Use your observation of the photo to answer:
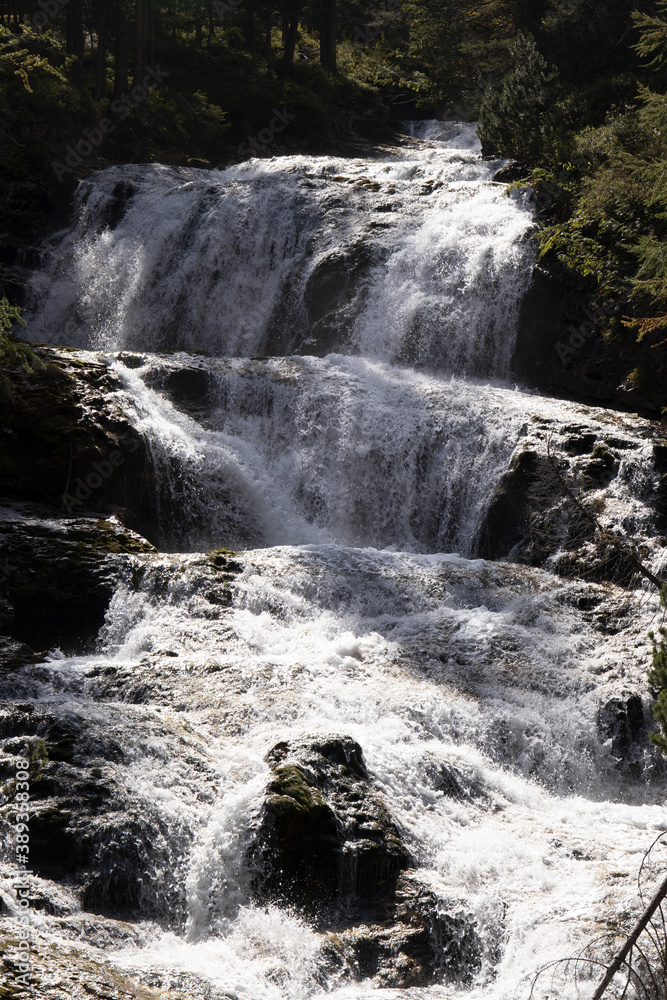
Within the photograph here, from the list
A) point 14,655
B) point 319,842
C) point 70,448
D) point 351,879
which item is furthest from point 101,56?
point 351,879

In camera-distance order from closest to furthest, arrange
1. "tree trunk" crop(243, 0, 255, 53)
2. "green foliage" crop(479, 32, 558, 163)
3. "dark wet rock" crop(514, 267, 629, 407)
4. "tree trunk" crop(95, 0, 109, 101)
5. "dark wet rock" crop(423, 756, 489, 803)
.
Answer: "dark wet rock" crop(423, 756, 489, 803) < "dark wet rock" crop(514, 267, 629, 407) < "green foliage" crop(479, 32, 558, 163) < "tree trunk" crop(95, 0, 109, 101) < "tree trunk" crop(243, 0, 255, 53)

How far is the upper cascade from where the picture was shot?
16.6 metres

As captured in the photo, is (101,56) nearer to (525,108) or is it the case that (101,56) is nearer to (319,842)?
(525,108)

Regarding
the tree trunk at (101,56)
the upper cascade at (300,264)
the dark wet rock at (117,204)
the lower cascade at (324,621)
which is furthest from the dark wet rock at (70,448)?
the tree trunk at (101,56)

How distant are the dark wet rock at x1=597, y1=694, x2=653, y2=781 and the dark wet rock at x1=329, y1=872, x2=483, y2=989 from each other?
3065 mm

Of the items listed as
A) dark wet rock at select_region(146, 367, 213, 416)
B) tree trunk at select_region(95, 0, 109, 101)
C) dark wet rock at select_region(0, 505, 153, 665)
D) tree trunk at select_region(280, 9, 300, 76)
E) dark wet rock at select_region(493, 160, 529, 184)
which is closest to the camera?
dark wet rock at select_region(0, 505, 153, 665)

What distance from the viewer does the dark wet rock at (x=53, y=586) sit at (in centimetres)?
1023

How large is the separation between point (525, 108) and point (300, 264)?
662 centimetres

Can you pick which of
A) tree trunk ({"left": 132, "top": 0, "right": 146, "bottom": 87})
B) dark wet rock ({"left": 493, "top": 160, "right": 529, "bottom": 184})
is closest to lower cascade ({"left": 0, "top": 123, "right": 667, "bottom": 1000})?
dark wet rock ({"left": 493, "top": 160, "right": 529, "bottom": 184})

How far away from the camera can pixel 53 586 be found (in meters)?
10.4

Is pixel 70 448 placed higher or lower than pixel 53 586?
higher

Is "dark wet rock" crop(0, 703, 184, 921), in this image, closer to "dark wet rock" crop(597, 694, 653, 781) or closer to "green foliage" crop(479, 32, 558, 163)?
"dark wet rock" crop(597, 694, 653, 781)

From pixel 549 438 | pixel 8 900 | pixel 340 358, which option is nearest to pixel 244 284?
pixel 340 358

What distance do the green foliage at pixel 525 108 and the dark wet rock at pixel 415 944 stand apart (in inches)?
682
